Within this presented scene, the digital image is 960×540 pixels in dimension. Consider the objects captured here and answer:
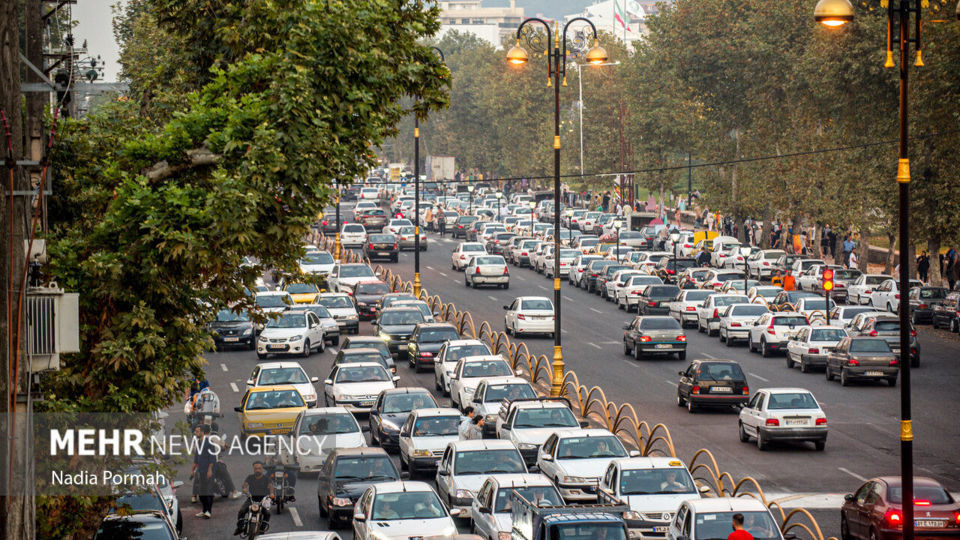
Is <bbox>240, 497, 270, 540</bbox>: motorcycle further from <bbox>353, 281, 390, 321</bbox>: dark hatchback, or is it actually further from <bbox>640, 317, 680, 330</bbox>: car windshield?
<bbox>353, 281, 390, 321</bbox>: dark hatchback

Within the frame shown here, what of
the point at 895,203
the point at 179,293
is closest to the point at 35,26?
the point at 179,293

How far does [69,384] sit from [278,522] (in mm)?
9939

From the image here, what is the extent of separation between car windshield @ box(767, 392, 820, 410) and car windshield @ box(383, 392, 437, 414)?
796 cm

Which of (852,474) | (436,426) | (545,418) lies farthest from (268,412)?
(852,474)

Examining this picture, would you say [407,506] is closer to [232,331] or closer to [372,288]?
[232,331]

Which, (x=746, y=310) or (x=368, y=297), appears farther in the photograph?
(x=368, y=297)

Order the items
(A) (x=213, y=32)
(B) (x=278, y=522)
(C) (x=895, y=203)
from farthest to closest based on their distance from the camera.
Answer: (C) (x=895, y=203) < (B) (x=278, y=522) < (A) (x=213, y=32)

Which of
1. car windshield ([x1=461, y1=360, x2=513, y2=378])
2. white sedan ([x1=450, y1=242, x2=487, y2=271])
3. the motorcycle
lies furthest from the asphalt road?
white sedan ([x1=450, y1=242, x2=487, y2=271])

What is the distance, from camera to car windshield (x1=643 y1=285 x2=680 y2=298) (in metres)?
54.1

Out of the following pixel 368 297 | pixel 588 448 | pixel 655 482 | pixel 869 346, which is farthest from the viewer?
pixel 368 297

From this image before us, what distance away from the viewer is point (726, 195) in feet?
272

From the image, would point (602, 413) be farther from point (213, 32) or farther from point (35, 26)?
point (35, 26)

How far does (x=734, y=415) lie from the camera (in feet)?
117

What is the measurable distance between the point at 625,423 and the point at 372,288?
2255 cm
